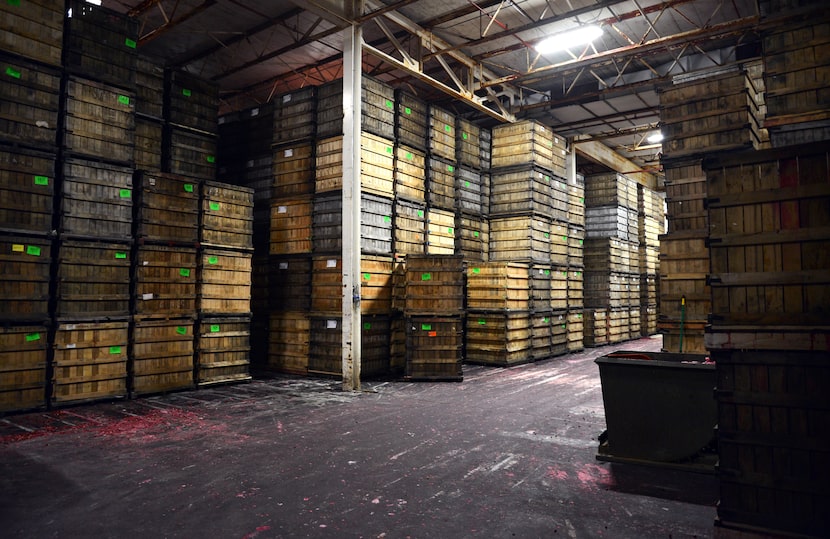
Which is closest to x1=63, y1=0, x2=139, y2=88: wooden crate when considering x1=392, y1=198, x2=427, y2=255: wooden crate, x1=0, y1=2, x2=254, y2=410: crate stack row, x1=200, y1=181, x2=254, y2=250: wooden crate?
x1=0, y1=2, x2=254, y2=410: crate stack row

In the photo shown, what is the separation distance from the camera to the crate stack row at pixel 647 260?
2509cm

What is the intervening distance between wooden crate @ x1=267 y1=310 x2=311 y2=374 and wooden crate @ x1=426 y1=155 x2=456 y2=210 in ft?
15.7

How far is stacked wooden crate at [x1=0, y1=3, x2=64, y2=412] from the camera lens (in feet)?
27.6

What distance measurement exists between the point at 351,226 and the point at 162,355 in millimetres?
4526


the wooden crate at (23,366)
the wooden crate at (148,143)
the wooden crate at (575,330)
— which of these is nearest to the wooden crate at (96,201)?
the wooden crate at (23,366)

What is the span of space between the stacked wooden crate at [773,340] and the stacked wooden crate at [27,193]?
32.2 ft

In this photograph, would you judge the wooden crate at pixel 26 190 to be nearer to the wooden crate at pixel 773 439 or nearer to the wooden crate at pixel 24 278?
the wooden crate at pixel 24 278

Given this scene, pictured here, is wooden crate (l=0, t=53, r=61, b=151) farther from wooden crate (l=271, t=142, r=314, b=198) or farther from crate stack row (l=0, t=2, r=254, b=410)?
wooden crate (l=271, t=142, r=314, b=198)

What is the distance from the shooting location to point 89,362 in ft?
30.0

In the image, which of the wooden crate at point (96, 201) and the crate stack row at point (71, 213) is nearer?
the crate stack row at point (71, 213)

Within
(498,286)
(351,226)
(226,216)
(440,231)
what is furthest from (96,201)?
(498,286)

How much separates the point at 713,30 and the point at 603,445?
10.6 m

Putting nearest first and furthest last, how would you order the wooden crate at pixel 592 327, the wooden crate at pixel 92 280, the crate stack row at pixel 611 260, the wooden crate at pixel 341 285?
1. the wooden crate at pixel 92 280
2. the wooden crate at pixel 341 285
3. the wooden crate at pixel 592 327
4. the crate stack row at pixel 611 260

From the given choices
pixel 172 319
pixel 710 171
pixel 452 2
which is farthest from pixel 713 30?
pixel 172 319
